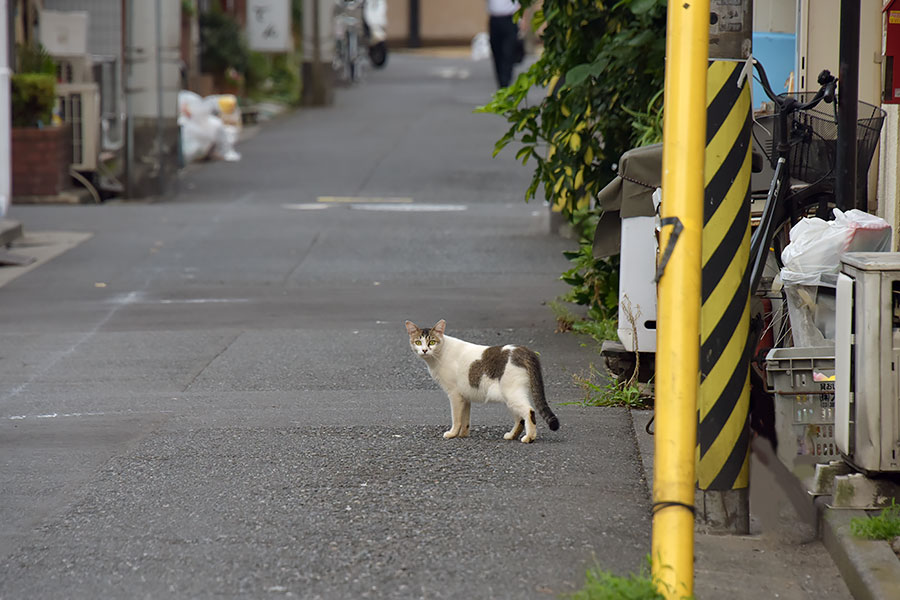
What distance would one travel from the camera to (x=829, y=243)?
6.11 m

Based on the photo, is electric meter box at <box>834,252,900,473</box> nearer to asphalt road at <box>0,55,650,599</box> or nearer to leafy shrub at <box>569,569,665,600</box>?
asphalt road at <box>0,55,650,599</box>

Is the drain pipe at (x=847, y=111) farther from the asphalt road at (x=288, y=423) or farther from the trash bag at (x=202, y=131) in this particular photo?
the trash bag at (x=202, y=131)

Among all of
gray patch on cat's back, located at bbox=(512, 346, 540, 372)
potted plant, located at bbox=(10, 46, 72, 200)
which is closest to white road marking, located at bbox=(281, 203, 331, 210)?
potted plant, located at bbox=(10, 46, 72, 200)

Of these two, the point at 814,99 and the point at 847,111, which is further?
the point at 847,111

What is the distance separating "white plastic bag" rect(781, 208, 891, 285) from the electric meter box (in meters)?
0.82

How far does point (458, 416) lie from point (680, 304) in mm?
2464

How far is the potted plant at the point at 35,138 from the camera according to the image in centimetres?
1823

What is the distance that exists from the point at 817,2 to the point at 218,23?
2087cm

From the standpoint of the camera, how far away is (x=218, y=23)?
29.1 meters

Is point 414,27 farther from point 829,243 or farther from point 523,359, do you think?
point 829,243

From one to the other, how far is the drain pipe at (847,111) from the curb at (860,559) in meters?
2.01

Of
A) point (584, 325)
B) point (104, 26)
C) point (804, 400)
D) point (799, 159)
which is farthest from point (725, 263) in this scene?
point (104, 26)

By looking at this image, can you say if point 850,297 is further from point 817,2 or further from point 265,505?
point 817,2

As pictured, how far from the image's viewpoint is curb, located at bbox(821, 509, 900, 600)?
4629 millimetres
